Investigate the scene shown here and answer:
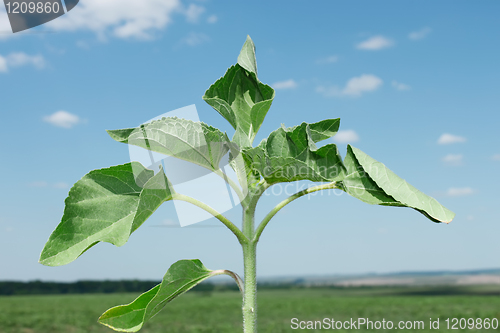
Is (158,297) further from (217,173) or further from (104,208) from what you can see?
(217,173)

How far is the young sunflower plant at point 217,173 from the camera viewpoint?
1.26 m

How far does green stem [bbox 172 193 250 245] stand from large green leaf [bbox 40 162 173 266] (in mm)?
71

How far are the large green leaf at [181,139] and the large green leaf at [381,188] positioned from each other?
1.39 feet

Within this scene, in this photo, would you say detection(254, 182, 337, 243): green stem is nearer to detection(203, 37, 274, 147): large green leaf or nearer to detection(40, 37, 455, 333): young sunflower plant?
detection(40, 37, 455, 333): young sunflower plant

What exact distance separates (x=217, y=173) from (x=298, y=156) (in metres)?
0.34

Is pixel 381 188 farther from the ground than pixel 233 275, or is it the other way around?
pixel 381 188

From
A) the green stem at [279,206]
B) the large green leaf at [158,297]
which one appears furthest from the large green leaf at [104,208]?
the green stem at [279,206]

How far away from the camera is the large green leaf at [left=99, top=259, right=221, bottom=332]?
4.50 feet

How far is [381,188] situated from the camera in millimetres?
1255

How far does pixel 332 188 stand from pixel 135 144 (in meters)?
0.71

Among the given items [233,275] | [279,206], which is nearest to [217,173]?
[279,206]

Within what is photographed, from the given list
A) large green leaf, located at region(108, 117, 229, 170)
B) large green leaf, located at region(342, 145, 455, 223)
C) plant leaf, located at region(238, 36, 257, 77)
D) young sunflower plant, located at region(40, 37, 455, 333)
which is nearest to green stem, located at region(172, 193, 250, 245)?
young sunflower plant, located at region(40, 37, 455, 333)

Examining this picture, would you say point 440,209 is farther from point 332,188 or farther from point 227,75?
point 227,75

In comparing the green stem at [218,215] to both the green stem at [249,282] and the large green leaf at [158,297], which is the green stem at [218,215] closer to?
the green stem at [249,282]
